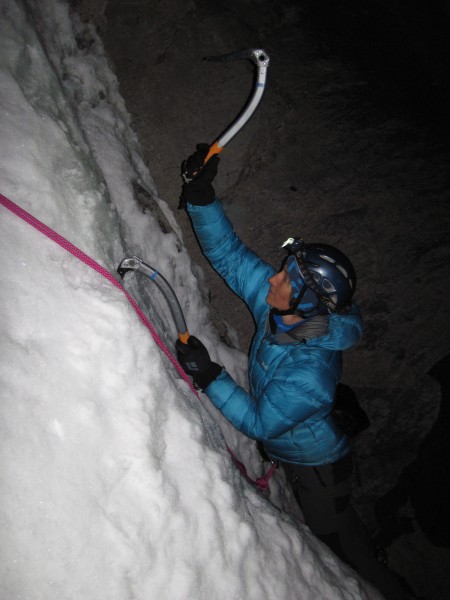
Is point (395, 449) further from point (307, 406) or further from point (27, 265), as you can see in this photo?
point (27, 265)

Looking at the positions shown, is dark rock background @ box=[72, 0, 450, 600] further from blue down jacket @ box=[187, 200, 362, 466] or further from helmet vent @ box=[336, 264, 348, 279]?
helmet vent @ box=[336, 264, 348, 279]

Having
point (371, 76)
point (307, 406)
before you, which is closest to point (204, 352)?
point (307, 406)

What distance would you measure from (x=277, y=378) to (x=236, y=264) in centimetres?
111

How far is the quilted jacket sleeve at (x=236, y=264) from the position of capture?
2998 mm

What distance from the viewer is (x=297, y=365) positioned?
8.39ft

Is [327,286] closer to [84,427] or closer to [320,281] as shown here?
[320,281]

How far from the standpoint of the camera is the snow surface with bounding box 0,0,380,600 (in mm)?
1167

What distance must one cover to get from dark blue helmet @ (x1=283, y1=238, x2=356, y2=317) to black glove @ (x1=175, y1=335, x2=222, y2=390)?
2.46ft

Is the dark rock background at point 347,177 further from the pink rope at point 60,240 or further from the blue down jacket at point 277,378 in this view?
the pink rope at point 60,240

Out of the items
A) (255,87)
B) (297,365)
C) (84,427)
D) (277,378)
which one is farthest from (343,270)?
(84,427)

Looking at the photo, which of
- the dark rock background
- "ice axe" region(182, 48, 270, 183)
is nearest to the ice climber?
"ice axe" region(182, 48, 270, 183)

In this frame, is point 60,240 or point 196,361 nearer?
point 60,240

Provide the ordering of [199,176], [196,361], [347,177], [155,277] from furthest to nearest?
[347,177]
[199,176]
[196,361]
[155,277]

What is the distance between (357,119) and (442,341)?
271 centimetres
